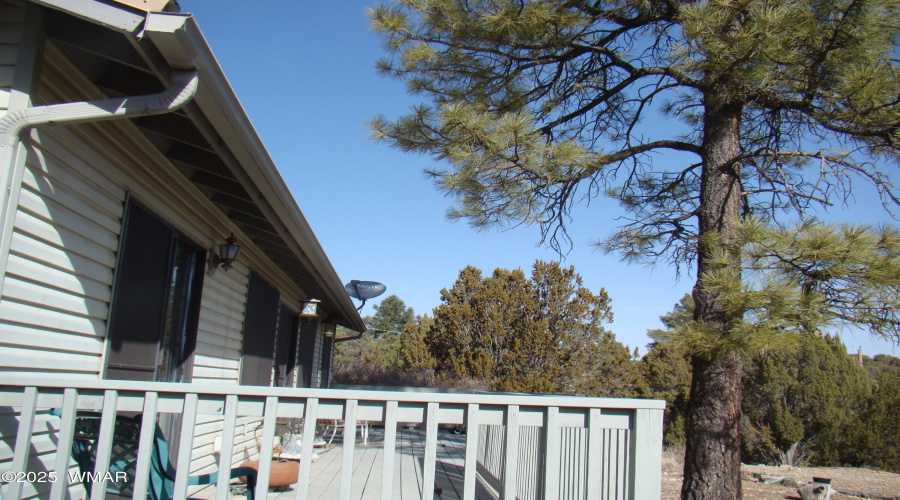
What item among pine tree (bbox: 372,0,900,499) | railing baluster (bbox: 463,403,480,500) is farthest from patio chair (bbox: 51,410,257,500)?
pine tree (bbox: 372,0,900,499)

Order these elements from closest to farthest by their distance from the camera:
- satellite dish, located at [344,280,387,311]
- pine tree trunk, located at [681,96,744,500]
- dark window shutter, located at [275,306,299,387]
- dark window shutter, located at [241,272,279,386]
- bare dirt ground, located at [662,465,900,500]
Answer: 1. pine tree trunk, located at [681,96,744,500]
2. dark window shutter, located at [241,272,279,386]
3. bare dirt ground, located at [662,465,900,500]
4. dark window shutter, located at [275,306,299,387]
5. satellite dish, located at [344,280,387,311]

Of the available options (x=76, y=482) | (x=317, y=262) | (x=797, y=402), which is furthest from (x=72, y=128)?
(x=797, y=402)

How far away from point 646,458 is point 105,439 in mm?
1992

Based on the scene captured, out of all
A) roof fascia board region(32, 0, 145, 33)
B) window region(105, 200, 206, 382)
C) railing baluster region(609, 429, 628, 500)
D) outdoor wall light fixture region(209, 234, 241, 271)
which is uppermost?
roof fascia board region(32, 0, 145, 33)

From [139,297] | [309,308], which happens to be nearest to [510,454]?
[139,297]

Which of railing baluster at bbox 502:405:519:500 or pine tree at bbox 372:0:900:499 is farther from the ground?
pine tree at bbox 372:0:900:499

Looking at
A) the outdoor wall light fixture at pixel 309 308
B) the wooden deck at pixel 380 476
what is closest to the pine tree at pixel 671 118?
the wooden deck at pixel 380 476

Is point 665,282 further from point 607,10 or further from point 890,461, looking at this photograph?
point 890,461

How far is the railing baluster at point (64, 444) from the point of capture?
2.13 meters

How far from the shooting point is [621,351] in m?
20.2

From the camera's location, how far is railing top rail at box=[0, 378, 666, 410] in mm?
2197

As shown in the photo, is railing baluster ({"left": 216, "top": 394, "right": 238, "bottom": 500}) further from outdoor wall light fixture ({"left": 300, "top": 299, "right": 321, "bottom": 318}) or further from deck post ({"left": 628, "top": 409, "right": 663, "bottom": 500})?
outdoor wall light fixture ({"left": 300, "top": 299, "right": 321, "bottom": 318})

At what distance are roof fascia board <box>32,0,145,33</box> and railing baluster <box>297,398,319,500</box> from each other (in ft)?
5.06

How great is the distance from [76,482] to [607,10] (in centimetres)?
523
